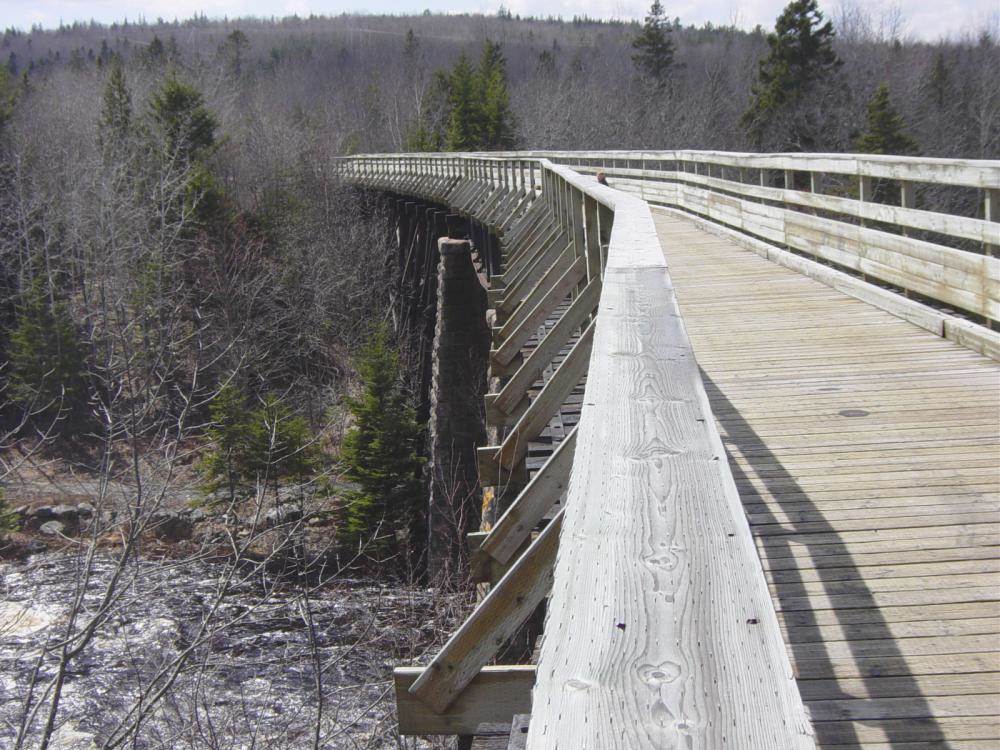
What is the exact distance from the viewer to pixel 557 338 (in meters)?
Result: 6.74

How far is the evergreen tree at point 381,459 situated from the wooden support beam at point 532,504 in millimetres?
18294

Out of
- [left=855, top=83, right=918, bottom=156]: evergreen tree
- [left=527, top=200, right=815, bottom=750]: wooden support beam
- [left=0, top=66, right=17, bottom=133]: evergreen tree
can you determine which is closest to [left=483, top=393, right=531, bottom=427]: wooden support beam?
[left=527, top=200, right=815, bottom=750]: wooden support beam

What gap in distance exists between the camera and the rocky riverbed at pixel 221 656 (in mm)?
13531

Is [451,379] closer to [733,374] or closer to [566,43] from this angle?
[733,374]

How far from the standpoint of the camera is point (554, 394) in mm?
5551

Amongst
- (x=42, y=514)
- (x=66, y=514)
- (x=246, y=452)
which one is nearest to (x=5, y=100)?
(x=42, y=514)

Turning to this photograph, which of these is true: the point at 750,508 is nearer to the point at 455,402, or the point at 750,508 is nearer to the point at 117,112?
the point at 455,402

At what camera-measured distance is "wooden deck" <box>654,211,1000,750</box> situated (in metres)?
2.55

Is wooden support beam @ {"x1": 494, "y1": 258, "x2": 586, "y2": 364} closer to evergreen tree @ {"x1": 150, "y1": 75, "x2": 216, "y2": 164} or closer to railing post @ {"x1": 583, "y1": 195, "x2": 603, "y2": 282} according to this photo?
railing post @ {"x1": 583, "y1": 195, "x2": 603, "y2": 282}

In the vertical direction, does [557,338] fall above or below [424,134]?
below

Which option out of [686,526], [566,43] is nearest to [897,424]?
[686,526]

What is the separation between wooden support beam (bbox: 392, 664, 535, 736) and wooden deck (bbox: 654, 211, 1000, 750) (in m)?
0.85

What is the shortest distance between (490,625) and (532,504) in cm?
132

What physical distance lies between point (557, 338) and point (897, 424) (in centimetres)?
257
